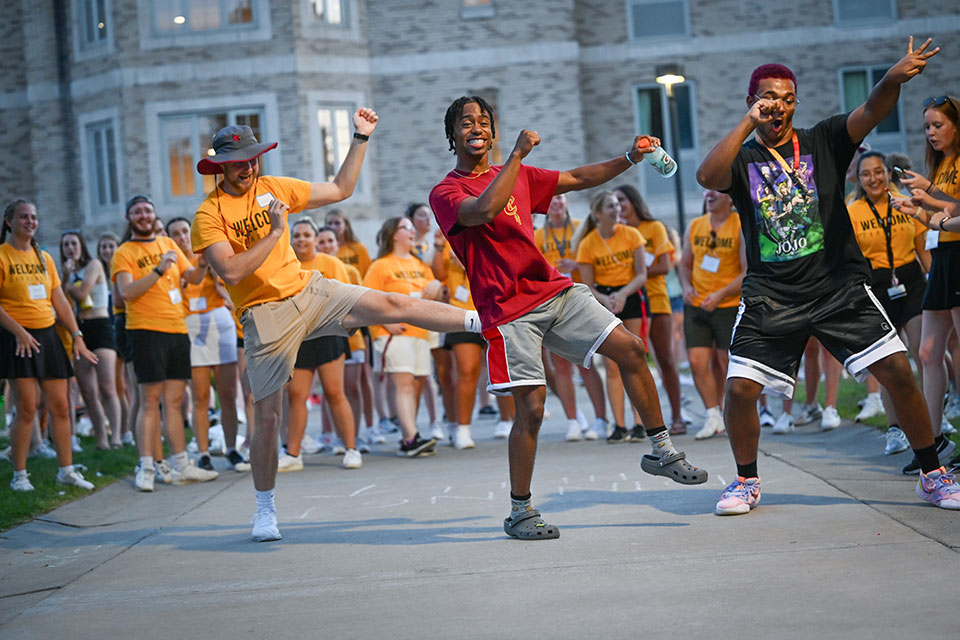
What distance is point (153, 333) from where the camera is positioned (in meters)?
9.37

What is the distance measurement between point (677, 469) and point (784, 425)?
4583 millimetres

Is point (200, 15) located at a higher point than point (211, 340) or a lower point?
higher

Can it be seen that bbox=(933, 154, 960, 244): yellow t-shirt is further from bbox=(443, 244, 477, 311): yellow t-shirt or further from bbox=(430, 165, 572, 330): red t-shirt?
bbox=(443, 244, 477, 311): yellow t-shirt

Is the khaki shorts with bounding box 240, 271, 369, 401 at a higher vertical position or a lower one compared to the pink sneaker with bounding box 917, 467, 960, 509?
higher

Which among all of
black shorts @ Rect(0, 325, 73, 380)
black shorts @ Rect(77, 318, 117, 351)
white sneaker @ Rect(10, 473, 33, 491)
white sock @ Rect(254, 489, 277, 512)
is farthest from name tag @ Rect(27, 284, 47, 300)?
white sock @ Rect(254, 489, 277, 512)

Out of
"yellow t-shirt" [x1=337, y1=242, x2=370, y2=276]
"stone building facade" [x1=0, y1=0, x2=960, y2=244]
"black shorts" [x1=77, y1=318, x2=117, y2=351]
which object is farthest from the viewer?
"stone building facade" [x1=0, y1=0, x2=960, y2=244]

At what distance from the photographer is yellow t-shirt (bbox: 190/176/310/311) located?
6.40 meters

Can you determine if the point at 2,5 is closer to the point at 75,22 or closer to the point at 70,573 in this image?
the point at 75,22

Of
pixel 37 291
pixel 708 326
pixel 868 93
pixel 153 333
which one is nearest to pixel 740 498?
pixel 708 326

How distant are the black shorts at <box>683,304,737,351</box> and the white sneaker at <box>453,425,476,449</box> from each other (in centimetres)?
223

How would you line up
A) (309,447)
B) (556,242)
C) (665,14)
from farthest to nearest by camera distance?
(665,14), (309,447), (556,242)

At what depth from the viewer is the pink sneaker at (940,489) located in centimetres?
560

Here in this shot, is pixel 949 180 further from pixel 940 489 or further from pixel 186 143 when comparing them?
pixel 186 143

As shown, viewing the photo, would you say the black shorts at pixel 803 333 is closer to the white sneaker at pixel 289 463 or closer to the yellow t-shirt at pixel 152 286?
the white sneaker at pixel 289 463
